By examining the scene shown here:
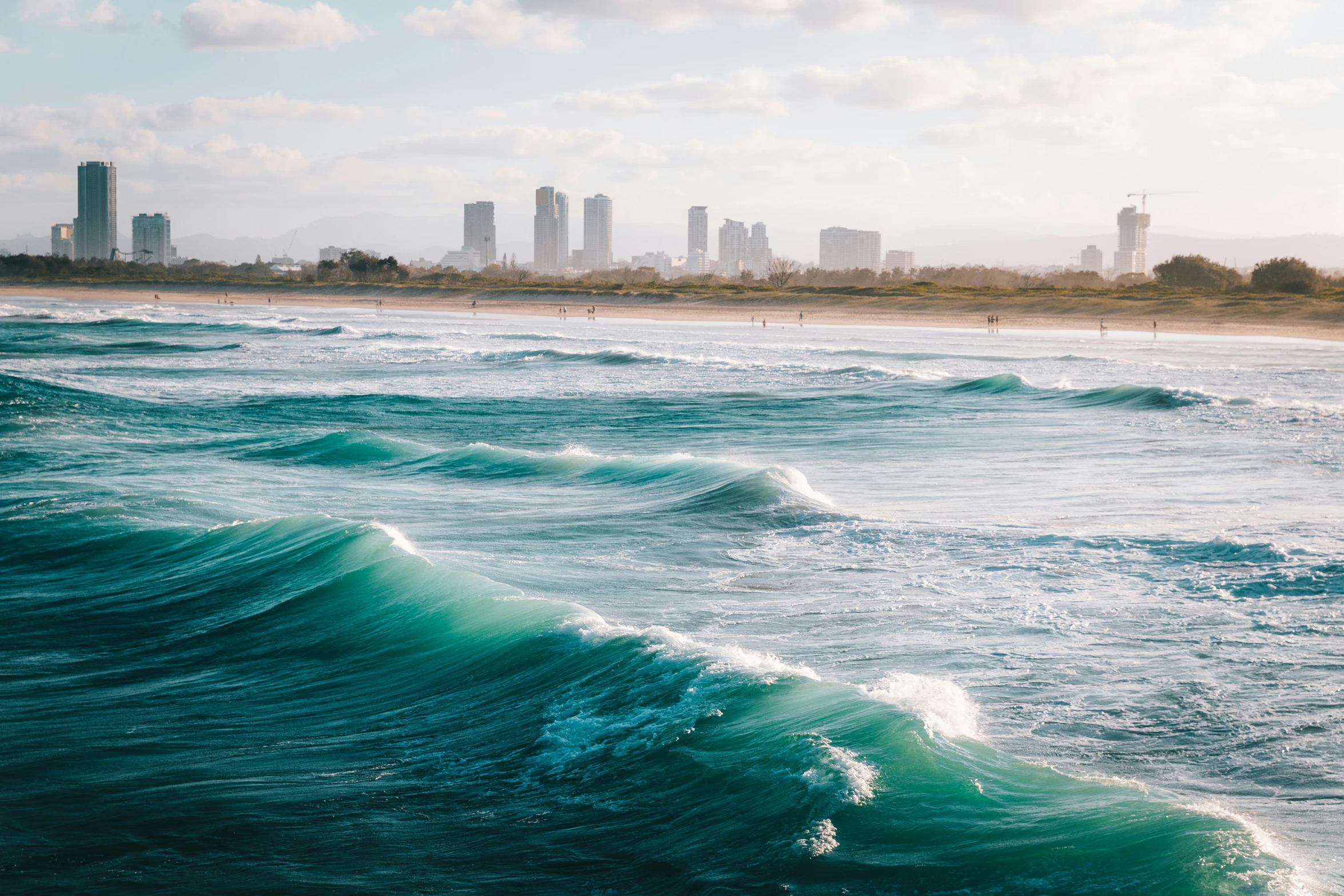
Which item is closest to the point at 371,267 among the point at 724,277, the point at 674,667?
the point at 724,277

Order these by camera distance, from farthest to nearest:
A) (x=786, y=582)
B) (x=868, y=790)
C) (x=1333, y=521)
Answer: (x=1333, y=521)
(x=786, y=582)
(x=868, y=790)

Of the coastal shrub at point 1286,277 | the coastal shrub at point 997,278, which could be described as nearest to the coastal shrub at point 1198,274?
the coastal shrub at point 1286,277

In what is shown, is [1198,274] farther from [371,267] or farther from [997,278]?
[371,267]

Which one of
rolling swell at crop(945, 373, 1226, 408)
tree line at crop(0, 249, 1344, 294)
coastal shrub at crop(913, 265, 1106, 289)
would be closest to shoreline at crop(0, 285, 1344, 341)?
tree line at crop(0, 249, 1344, 294)

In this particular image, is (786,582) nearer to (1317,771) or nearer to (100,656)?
(1317,771)

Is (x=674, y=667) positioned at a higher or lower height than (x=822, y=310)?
lower

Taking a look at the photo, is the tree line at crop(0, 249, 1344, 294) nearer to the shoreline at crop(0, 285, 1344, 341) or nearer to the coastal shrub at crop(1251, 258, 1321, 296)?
the coastal shrub at crop(1251, 258, 1321, 296)

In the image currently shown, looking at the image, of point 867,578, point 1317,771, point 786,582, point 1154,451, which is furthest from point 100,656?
point 1154,451
